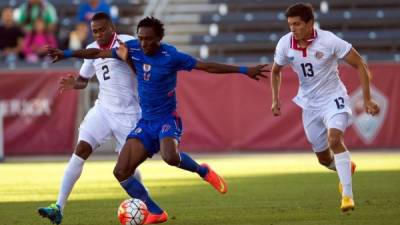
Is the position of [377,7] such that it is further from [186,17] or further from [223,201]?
[223,201]

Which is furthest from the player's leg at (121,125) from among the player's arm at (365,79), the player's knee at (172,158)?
the player's arm at (365,79)

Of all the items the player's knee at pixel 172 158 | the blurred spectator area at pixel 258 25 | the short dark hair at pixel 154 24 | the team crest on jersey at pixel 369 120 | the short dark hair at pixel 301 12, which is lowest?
the team crest on jersey at pixel 369 120

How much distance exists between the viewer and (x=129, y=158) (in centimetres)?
1030

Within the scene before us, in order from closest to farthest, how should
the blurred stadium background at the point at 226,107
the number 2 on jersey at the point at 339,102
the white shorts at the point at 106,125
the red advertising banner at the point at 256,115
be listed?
the white shorts at the point at 106,125 → the number 2 on jersey at the point at 339,102 → the blurred stadium background at the point at 226,107 → the red advertising banner at the point at 256,115

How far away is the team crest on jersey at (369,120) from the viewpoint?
2297 cm

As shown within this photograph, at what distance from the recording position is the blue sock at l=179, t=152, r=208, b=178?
10516mm

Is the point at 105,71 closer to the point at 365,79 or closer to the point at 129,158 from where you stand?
the point at 129,158

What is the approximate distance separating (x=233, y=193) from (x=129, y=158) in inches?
148

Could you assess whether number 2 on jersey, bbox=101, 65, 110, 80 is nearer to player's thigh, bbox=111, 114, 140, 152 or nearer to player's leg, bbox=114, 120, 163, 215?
player's thigh, bbox=111, 114, 140, 152

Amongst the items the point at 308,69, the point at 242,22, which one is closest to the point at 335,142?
the point at 308,69

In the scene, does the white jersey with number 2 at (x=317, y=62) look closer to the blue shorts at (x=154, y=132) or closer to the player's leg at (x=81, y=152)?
the blue shorts at (x=154, y=132)

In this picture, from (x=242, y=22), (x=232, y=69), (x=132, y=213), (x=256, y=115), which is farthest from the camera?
(x=242, y=22)

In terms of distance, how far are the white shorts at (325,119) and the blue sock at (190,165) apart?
1.49 m

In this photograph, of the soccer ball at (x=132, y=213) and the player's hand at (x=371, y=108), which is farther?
the player's hand at (x=371, y=108)
